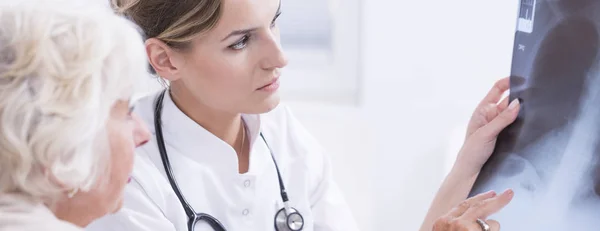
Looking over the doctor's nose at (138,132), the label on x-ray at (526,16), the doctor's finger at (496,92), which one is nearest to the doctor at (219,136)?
the doctor's finger at (496,92)

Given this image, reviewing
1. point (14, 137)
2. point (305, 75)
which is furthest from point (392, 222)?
point (14, 137)

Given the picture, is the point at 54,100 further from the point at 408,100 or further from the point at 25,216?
the point at 408,100

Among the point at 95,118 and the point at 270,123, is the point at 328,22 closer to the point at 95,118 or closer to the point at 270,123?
the point at 270,123

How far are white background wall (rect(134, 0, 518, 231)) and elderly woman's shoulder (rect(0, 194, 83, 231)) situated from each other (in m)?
1.03

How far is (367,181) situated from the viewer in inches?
68.7

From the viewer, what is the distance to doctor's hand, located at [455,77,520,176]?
1038 mm

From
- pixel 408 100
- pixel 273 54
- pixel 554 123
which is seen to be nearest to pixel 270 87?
pixel 273 54

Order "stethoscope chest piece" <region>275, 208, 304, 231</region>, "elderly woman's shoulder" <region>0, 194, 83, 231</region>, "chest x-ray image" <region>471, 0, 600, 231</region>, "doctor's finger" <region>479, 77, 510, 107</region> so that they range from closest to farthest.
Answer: "elderly woman's shoulder" <region>0, 194, 83, 231</region> → "chest x-ray image" <region>471, 0, 600, 231</region> → "doctor's finger" <region>479, 77, 510, 107</region> → "stethoscope chest piece" <region>275, 208, 304, 231</region>

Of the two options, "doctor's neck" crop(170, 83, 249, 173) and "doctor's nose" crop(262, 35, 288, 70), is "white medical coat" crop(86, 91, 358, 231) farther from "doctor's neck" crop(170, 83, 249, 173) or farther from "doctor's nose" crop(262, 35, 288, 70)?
"doctor's nose" crop(262, 35, 288, 70)

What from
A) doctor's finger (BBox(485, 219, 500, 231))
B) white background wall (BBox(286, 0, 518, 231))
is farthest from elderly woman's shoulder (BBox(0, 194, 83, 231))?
white background wall (BBox(286, 0, 518, 231))

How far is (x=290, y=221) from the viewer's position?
1204 mm

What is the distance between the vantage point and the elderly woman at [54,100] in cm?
72

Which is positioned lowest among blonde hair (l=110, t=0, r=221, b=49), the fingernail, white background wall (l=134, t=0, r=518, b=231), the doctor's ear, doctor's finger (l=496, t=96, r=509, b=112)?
white background wall (l=134, t=0, r=518, b=231)

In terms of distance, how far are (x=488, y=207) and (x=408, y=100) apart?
735 millimetres
